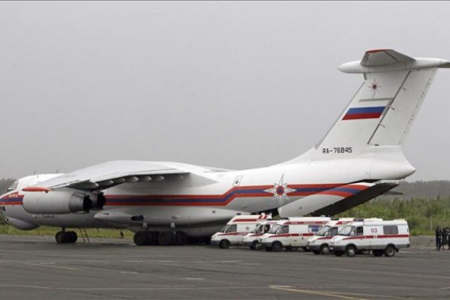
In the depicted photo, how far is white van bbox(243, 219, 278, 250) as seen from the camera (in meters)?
38.9

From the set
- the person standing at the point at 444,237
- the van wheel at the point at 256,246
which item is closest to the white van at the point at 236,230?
the van wheel at the point at 256,246

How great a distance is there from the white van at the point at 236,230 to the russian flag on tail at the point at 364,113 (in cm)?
580

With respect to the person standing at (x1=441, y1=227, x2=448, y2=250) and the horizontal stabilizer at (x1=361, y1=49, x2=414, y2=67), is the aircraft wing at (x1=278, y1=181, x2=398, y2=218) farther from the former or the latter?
the horizontal stabilizer at (x1=361, y1=49, x2=414, y2=67)

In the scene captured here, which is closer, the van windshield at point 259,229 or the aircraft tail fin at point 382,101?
the aircraft tail fin at point 382,101

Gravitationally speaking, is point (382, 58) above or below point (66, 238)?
above

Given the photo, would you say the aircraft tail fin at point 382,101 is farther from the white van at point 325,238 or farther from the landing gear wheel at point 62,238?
the landing gear wheel at point 62,238

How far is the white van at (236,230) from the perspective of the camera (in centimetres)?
3994

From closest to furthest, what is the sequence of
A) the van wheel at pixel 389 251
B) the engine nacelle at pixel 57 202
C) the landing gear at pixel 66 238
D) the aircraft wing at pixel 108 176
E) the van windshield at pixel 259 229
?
the van wheel at pixel 389 251, the van windshield at pixel 259 229, the aircraft wing at pixel 108 176, the engine nacelle at pixel 57 202, the landing gear at pixel 66 238

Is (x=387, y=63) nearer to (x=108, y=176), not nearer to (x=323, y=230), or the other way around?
(x=323, y=230)

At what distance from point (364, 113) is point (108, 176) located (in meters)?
12.0

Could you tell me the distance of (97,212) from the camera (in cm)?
4619

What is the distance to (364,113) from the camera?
40.1 metres

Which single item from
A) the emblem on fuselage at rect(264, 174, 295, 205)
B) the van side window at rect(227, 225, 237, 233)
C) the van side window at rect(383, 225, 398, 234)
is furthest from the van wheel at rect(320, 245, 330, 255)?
the van side window at rect(227, 225, 237, 233)

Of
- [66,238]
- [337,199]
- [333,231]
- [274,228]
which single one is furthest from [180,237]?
[333,231]
